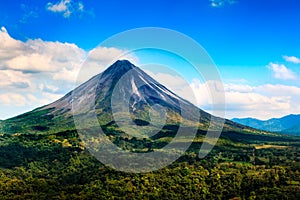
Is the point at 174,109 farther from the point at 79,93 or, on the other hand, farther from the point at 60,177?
the point at 60,177

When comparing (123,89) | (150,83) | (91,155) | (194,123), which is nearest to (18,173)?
(91,155)

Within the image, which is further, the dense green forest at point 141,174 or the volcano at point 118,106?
the volcano at point 118,106

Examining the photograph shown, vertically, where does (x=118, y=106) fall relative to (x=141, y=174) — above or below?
above

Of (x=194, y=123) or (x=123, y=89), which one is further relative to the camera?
(x=123, y=89)

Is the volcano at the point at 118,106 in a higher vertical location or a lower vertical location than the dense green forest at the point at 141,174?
higher

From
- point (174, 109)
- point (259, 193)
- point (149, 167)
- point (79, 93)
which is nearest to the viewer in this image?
point (259, 193)

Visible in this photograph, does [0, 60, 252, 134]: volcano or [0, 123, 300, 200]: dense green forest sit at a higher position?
[0, 60, 252, 134]: volcano

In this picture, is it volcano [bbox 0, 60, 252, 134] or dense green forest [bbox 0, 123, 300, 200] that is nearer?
dense green forest [bbox 0, 123, 300, 200]

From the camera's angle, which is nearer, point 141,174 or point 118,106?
point 141,174
